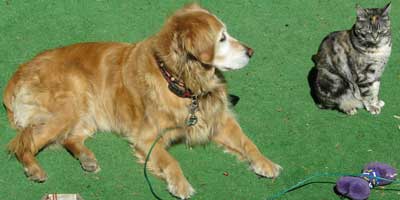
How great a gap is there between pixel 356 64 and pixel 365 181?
1032 millimetres

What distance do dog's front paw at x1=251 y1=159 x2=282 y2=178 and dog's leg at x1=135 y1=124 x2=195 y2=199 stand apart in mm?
507

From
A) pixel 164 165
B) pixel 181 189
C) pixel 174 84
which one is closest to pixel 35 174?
pixel 164 165

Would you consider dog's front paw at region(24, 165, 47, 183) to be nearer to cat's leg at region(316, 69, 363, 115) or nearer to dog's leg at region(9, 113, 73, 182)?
dog's leg at region(9, 113, 73, 182)

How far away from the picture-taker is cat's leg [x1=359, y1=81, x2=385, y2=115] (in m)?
4.79

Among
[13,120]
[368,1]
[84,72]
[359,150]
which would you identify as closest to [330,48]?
[359,150]

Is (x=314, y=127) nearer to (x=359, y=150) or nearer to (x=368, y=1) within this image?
(x=359, y=150)

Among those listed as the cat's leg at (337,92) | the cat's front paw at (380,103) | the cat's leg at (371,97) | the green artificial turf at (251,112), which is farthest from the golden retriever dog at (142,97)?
the cat's front paw at (380,103)

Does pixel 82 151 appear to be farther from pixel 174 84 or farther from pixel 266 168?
pixel 266 168

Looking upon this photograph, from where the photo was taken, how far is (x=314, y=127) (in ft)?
15.7

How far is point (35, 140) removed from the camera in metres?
4.47

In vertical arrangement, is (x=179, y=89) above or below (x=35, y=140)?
above

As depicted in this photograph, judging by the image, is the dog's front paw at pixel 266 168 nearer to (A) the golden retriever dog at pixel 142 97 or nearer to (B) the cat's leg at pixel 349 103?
(A) the golden retriever dog at pixel 142 97

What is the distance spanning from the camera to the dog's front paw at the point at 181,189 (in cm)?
418

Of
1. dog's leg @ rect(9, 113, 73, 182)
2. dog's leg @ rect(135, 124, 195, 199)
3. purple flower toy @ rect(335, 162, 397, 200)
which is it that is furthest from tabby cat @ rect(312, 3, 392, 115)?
dog's leg @ rect(9, 113, 73, 182)
